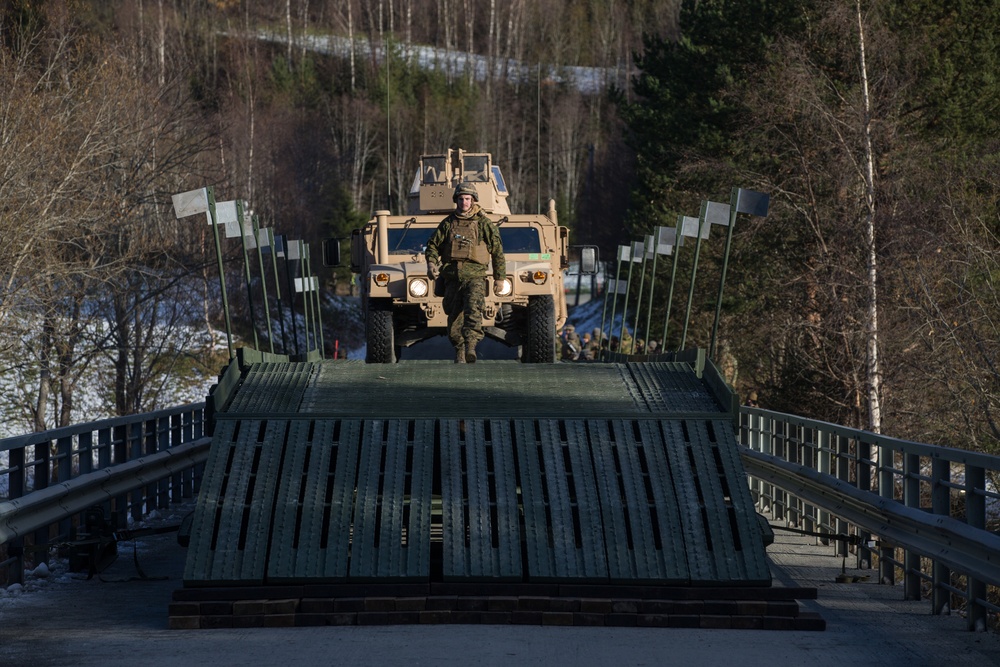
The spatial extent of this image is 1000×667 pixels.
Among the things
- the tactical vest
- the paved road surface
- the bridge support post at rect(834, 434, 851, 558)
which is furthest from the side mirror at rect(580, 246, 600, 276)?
the paved road surface

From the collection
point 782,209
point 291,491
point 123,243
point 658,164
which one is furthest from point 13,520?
point 658,164

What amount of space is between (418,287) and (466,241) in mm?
4662

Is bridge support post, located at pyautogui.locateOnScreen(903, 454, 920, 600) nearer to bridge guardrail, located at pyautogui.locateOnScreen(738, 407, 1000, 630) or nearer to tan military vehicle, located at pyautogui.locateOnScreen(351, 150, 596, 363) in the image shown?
bridge guardrail, located at pyautogui.locateOnScreen(738, 407, 1000, 630)

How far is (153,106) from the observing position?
30.5 metres

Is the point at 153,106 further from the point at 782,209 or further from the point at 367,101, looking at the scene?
the point at 367,101

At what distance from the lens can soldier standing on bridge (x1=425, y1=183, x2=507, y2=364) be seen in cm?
1370

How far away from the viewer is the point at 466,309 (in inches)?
552

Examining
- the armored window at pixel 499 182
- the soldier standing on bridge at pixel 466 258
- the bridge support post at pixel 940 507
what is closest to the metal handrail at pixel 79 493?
the soldier standing on bridge at pixel 466 258

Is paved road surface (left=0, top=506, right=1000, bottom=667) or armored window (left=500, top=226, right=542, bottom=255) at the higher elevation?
armored window (left=500, top=226, right=542, bottom=255)

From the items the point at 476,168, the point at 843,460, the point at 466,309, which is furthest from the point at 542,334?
the point at 843,460

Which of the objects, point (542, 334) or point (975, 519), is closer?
point (975, 519)

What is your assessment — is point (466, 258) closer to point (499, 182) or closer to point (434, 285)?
point (434, 285)

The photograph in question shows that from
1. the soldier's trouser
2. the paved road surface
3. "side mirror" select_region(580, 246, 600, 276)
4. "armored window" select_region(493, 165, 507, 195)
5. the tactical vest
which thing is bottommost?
the paved road surface

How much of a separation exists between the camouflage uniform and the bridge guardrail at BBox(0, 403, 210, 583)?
3077mm
